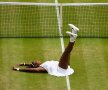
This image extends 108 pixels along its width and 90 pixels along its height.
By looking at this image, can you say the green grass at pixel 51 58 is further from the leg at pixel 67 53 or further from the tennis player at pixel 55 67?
the leg at pixel 67 53

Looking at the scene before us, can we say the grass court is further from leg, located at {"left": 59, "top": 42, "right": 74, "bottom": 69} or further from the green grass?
leg, located at {"left": 59, "top": 42, "right": 74, "bottom": 69}

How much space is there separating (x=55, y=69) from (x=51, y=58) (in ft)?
4.52

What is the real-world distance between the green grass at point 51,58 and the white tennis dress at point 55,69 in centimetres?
24

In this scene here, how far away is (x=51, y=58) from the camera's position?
68.6ft

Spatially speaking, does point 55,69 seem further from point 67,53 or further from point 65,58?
point 67,53

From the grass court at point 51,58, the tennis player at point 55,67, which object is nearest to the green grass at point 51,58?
the grass court at point 51,58

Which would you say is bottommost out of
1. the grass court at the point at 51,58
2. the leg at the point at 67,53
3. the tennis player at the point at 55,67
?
the grass court at the point at 51,58

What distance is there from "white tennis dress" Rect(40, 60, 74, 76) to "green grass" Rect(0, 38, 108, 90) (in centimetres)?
24

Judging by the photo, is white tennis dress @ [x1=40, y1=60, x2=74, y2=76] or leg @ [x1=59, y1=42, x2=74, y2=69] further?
white tennis dress @ [x1=40, y1=60, x2=74, y2=76]

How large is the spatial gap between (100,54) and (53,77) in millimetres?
3028

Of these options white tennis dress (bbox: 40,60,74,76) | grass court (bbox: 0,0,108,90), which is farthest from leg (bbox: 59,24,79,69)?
grass court (bbox: 0,0,108,90)

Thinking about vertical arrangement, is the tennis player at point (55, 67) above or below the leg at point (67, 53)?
below

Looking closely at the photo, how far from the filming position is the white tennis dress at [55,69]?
64.0 ft

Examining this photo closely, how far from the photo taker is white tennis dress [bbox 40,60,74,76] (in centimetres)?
1952
